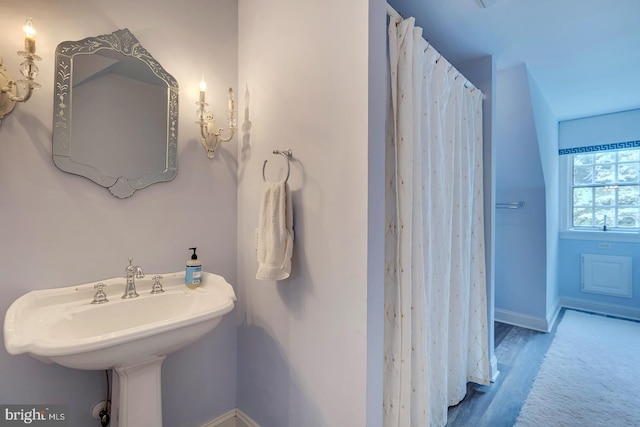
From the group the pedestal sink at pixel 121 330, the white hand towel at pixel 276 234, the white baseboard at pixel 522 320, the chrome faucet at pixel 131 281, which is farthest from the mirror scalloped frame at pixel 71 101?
the white baseboard at pixel 522 320

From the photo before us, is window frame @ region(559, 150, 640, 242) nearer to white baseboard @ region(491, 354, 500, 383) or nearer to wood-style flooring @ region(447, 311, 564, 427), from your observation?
wood-style flooring @ region(447, 311, 564, 427)

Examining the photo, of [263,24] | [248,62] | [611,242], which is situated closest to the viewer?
[263,24]

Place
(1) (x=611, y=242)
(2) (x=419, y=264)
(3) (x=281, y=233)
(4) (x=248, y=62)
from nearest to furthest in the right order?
(3) (x=281, y=233) < (2) (x=419, y=264) < (4) (x=248, y=62) < (1) (x=611, y=242)

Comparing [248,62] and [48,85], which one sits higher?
[248,62]

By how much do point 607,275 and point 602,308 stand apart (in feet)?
1.36

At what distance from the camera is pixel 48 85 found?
1.10m

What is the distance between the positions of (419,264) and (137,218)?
1.35 meters

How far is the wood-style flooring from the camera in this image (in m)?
1.73

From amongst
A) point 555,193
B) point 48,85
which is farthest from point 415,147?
point 555,193

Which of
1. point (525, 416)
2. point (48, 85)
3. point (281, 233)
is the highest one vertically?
point (48, 85)

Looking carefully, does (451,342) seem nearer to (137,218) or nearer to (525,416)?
(525,416)

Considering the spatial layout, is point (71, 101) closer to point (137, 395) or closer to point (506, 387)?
point (137, 395)

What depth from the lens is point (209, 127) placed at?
1492 millimetres

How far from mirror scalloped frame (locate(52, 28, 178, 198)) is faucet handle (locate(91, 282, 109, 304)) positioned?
0.39 meters
